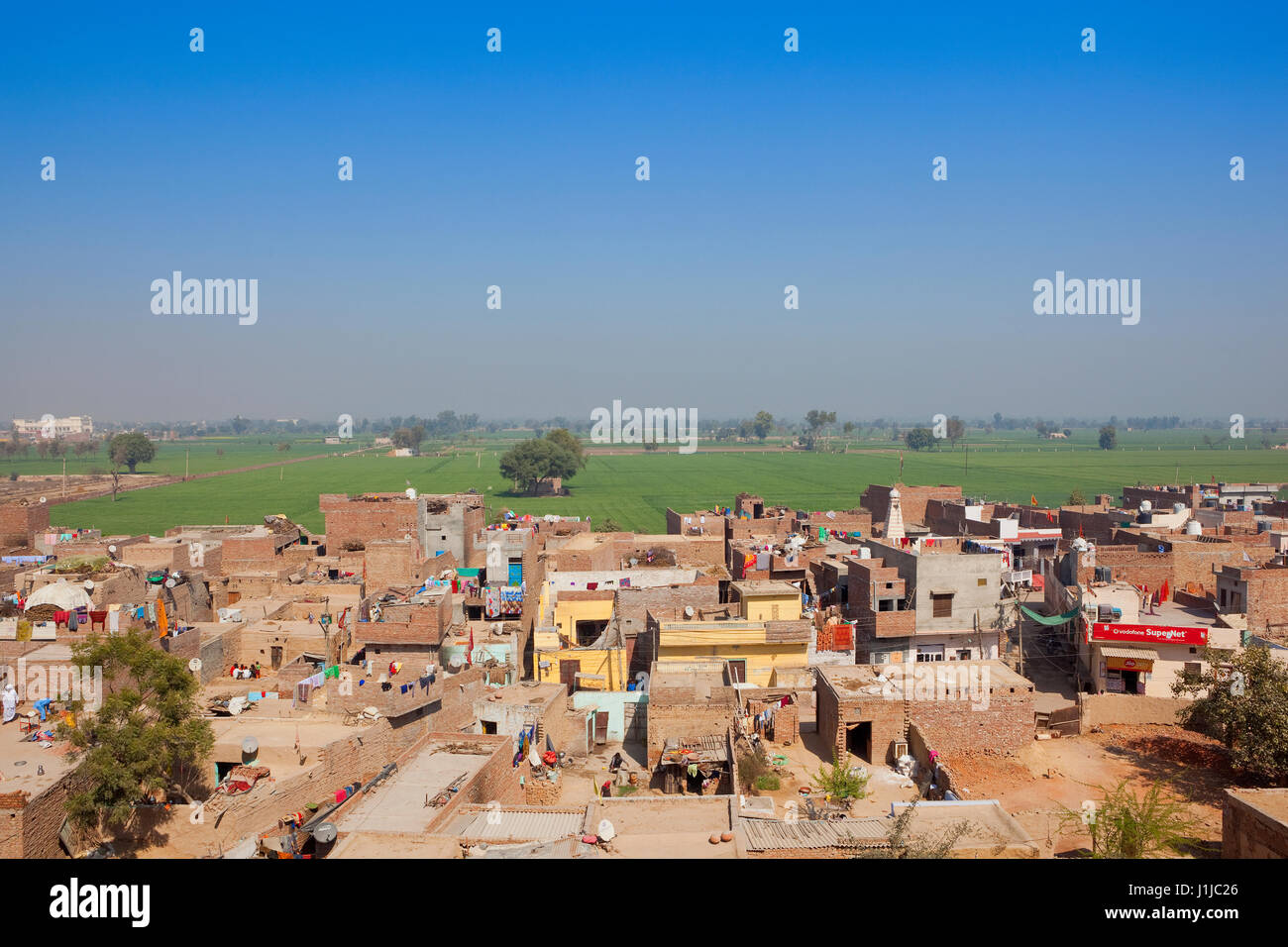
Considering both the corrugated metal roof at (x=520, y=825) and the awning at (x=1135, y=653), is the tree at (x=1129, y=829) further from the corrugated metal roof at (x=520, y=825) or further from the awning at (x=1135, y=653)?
the awning at (x=1135, y=653)

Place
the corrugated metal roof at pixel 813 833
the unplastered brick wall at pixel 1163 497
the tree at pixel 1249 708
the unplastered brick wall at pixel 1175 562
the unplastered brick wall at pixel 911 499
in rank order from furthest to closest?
the unplastered brick wall at pixel 911 499
the unplastered brick wall at pixel 1163 497
the unplastered brick wall at pixel 1175 562
the tree at pixel 1249 708
the corrugated metal roof at pixel 813 833

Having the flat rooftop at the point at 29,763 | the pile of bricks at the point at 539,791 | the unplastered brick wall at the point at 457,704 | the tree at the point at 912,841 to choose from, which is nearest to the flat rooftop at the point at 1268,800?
the tree at the point at 912,841

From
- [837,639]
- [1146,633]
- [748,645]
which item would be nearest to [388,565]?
[748,645]

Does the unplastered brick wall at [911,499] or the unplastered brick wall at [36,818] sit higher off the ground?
the unplastered brick wall at [911,499]

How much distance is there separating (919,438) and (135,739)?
6727 inches

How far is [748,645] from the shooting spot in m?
22.5

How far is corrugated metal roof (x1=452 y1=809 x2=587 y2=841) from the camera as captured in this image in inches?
480

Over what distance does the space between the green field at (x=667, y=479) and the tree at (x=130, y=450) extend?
12999 millimetres

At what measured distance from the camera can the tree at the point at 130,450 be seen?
115 m

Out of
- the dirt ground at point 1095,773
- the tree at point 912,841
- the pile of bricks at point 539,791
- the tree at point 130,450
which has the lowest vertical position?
the pile of bricks at point 539,791

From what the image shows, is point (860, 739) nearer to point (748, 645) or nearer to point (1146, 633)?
point (748, 645)

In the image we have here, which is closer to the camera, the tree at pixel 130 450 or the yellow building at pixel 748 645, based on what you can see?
the yellow building at pixel 748 645
